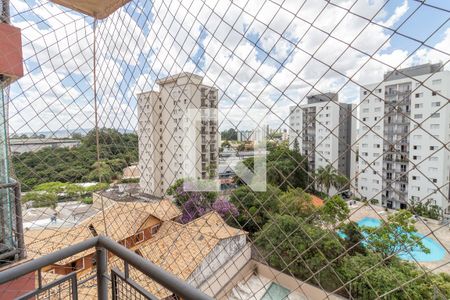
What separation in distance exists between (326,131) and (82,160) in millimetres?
1864

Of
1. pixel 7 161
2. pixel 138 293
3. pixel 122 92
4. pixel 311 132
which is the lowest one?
pixel 138 293

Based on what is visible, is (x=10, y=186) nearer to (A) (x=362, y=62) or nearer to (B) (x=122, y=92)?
(B) (x=122, y=92)

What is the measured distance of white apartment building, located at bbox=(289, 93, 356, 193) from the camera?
0.78m

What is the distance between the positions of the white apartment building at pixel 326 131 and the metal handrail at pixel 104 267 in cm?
56

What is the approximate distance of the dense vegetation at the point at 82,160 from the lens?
1730mm

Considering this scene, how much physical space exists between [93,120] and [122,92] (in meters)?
0.31

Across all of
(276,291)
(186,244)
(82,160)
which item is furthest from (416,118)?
(82,160)

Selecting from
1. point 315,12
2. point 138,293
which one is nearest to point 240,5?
point 315,12

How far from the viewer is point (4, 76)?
1172 millimetres

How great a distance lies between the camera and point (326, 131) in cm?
84

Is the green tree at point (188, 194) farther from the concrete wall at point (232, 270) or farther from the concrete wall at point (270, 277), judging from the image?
the concrete wall at point (270, 277)

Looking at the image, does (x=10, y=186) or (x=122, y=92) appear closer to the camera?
(x=10, y=186)

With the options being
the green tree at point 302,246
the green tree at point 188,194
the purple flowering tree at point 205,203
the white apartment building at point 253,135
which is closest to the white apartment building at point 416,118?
the green tree at point 302,246

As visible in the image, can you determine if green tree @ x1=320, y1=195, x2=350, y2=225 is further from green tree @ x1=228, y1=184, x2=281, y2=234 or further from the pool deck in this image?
green tree @ x1=228, y1=184, x2=281, y2=234
